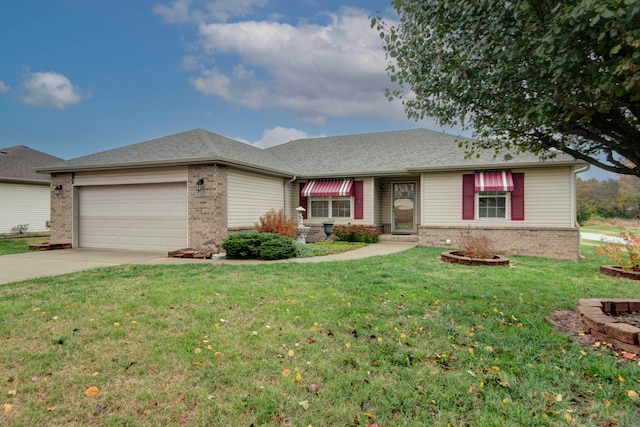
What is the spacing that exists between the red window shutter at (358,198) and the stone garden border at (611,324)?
10899mm

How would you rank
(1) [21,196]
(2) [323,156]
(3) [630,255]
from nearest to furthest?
(3) [630,255] < (2) [323,156] < (1) [21,196]

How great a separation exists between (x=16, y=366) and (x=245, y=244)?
22.4ft

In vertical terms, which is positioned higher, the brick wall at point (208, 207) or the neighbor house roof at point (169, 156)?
the neighbor house roof at point (169, 156)

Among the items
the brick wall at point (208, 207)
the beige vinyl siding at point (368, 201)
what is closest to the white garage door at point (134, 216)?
the brick wall at point (208, 207)

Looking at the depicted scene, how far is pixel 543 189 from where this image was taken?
38.8 ft

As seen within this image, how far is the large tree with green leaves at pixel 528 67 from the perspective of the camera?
9.40 feet

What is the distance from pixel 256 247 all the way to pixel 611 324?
818cm

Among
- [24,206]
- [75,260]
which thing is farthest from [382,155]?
[24,206]

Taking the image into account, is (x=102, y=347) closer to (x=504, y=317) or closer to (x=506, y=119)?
(x=504, y=317)

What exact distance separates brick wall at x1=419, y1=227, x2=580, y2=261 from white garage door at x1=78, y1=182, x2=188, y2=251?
962 cm

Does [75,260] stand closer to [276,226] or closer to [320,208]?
[276,226]

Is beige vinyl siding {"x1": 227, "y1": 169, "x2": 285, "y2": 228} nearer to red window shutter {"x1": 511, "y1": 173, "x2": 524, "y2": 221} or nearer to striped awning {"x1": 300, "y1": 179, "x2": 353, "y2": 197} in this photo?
striped awning {"x1": 300, "y1": 179, "x2": 353, "y2": 197}

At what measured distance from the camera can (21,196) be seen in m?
19.2

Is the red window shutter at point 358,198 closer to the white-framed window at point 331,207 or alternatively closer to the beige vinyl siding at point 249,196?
the white-framed window at point 331,207
